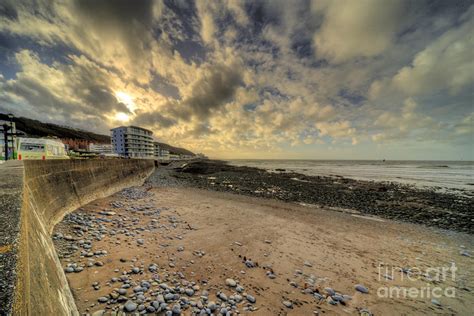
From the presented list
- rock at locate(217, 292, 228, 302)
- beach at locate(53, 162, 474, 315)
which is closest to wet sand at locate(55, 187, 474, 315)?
beach at locate(53, 162, 474, 315)

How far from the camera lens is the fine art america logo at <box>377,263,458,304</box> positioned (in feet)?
17.1

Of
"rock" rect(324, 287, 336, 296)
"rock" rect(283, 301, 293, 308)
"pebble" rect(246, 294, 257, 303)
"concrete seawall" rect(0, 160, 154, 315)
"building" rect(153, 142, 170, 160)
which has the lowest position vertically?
"rock" rect(324, 287, 336, 296)

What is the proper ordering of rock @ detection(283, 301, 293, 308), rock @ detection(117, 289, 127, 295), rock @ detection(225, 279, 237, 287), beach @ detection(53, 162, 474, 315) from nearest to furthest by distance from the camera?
rock @ detection(117, 289, 127, 295)
beach @ detection(53, 162, 474, 315)
rock @ detection(283, 301, 293, 308)
rock @ detection(225, 279, 237, 287)

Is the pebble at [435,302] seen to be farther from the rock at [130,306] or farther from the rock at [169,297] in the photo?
the rock at [130,306]

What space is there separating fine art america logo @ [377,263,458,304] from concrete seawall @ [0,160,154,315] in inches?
291

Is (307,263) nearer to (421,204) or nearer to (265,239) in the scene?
(265,239)

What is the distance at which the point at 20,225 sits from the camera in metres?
2.23

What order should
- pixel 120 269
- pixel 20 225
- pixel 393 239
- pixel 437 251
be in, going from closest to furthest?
1. pixel 20 225
2. pixel 120 269
3. pixel 437 251
4. pixel 393 239

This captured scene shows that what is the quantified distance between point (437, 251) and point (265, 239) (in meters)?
7.46

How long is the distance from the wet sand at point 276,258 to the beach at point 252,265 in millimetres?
32

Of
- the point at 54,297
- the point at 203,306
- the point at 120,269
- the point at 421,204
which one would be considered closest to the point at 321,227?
the point at 203,306

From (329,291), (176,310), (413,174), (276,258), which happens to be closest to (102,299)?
(176,310)

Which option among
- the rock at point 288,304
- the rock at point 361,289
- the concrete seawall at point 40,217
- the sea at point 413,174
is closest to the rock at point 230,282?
the rock at point 288,304

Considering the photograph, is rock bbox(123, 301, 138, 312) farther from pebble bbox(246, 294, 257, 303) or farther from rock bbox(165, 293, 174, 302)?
pebble bbox(246, 294, 257, 303)
